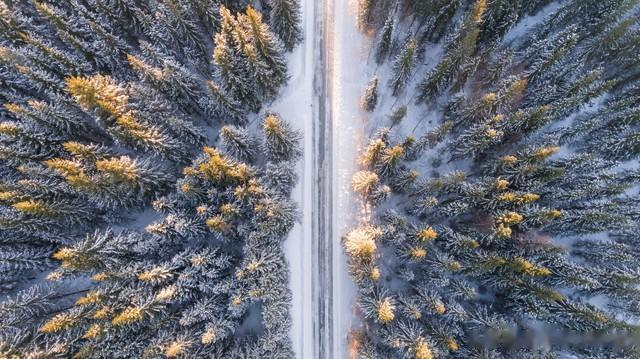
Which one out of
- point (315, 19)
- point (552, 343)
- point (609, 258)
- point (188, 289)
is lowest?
point (552, 343)

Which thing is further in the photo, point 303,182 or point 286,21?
point 303,182

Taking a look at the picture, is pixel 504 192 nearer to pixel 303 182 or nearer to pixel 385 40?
pixel 385 40

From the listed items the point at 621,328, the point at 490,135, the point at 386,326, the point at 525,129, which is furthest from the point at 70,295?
the point at 621,328

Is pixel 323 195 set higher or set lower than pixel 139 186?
higher

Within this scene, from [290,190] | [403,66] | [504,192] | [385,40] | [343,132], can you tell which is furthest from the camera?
[343,132]

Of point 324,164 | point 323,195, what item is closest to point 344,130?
point 324,164

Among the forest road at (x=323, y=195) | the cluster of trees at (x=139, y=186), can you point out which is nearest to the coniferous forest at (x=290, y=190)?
the cluster of trees at (x=139, y=186)

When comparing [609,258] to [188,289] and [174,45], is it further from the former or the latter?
[174,45]

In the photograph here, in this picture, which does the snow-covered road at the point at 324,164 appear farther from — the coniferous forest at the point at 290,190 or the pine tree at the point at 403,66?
the pine tree at the point at 403,66
